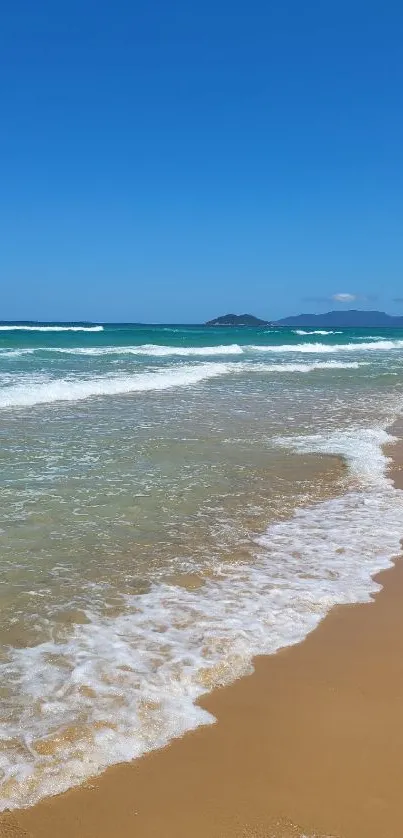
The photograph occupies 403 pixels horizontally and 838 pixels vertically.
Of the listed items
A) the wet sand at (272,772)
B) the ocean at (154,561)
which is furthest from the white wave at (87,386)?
the wet sand at (272,772)

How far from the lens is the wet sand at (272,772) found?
7.80 ft

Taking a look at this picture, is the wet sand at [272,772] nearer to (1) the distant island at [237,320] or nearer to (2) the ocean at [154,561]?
(2) the ocean at [154,561]

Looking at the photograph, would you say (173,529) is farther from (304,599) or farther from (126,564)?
(304,599)

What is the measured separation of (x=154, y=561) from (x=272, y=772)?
2.44m

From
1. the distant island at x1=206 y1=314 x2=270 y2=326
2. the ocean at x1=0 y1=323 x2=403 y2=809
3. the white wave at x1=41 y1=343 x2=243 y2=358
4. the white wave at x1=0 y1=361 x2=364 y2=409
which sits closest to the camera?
the ocean at x1=0 y1=323 x2=403 y2=809

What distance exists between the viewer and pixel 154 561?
4984mm

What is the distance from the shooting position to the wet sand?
7.80 ft

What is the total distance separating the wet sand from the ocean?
0.12 meters

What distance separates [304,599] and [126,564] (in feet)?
4.67

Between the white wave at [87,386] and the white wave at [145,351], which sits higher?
the white wave at [145,351]

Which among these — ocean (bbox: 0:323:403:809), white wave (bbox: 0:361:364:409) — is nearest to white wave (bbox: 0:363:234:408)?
white wave (bbox: 0:361:364:409)

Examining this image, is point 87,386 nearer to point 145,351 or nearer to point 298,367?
point 298,367

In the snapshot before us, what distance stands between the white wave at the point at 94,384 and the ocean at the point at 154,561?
247cm

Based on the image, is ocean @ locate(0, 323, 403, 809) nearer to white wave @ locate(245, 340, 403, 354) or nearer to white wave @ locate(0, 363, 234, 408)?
white wave @ locate(0, 363, 234, 408)
